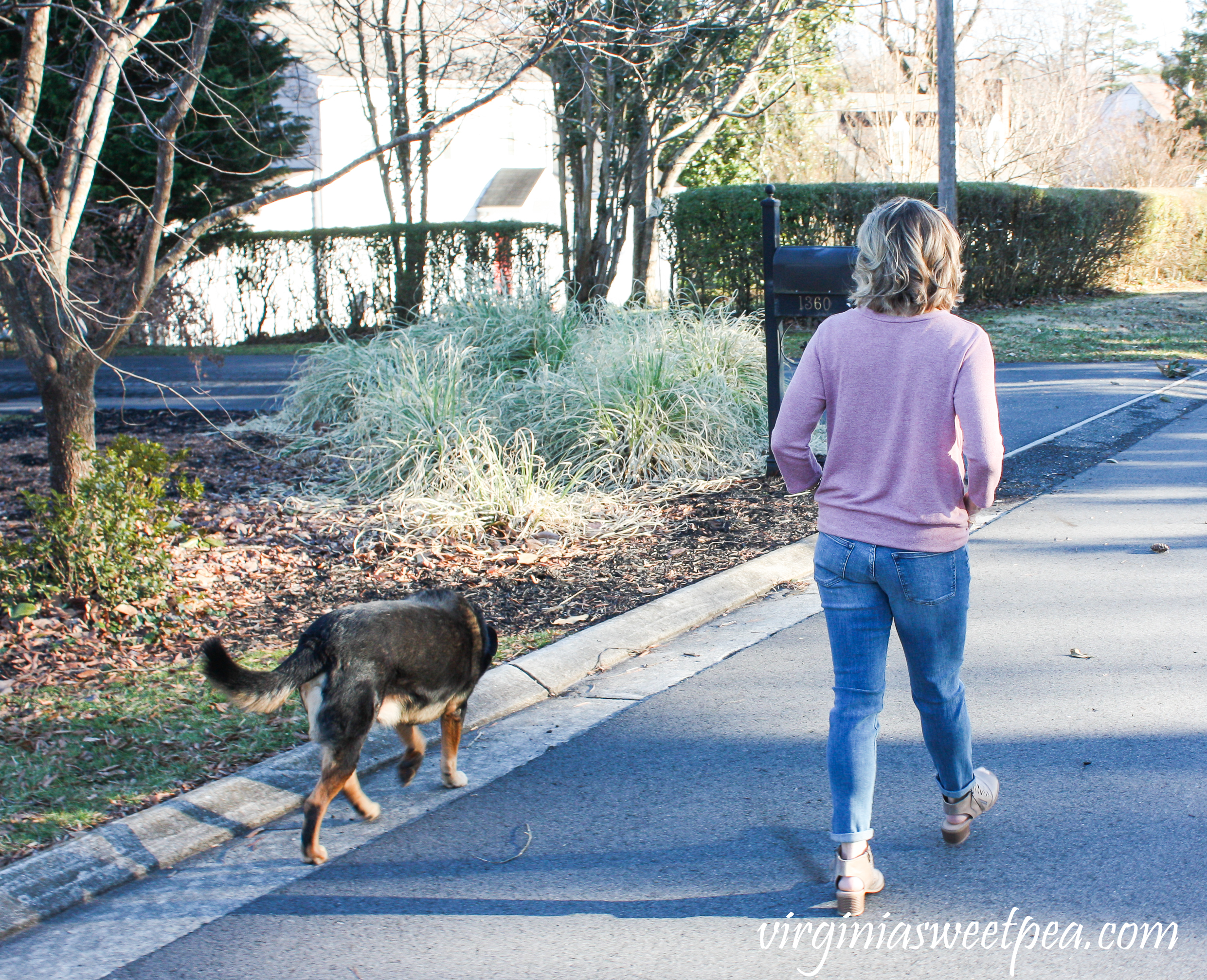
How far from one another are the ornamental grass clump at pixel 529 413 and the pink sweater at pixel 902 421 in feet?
13.6

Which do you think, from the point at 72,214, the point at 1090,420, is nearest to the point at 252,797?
the point at 72,214

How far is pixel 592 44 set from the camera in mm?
6555

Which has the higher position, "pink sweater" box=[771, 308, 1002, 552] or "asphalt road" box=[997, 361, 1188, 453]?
"pink sweater" box=[771, 308, 1002, 552]

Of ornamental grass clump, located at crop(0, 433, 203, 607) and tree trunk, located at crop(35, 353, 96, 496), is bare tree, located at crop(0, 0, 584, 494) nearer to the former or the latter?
tree trunk, located at crop(35, 353, 96, 496)

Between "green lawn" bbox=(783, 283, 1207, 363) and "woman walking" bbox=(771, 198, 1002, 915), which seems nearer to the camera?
"woman walking" bbox=(771, 198, 1002, 915)

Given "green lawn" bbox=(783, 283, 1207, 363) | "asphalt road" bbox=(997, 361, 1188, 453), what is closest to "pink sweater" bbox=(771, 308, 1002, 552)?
"asphalt road" bbox=(997, 361, 1188, 453)

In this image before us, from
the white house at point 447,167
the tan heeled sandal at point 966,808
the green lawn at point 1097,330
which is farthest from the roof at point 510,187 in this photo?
the tan heeled sandal at point 966,808

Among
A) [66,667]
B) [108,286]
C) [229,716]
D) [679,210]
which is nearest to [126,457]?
[66,667]

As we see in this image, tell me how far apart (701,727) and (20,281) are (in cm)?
415

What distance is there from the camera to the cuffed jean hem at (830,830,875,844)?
2887 mm

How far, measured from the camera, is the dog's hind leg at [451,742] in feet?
12.1

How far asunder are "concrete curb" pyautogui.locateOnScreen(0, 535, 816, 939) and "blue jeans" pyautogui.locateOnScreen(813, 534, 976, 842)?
1831 millimetres

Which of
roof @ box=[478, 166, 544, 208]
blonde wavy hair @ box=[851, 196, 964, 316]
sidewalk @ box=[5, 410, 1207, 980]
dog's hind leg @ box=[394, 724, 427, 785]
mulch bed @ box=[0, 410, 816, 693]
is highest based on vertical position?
roof @ box=[478, 166, 544, 208]

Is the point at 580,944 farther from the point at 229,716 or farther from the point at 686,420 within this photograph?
the point at 686,420
